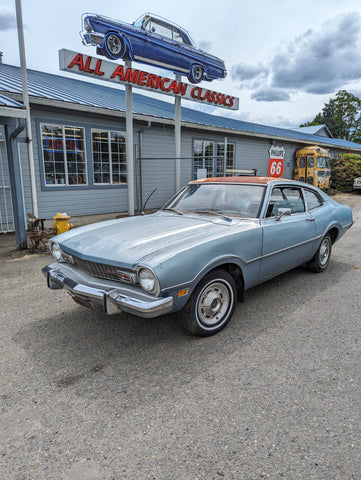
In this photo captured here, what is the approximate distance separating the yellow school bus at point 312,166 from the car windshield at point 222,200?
53.6ft

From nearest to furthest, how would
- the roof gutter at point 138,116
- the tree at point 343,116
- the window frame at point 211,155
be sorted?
the roof gutter at point 138,116
the window frame at point 211,155
the tree at point 343,116

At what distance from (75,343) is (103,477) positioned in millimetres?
1544

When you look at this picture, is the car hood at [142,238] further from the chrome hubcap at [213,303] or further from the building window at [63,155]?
the building window at [63,155]

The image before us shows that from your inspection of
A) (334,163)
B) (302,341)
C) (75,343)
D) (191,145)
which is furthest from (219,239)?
(334,163)

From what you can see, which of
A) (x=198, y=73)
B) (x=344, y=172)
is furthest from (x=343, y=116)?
(x=198, y=73)

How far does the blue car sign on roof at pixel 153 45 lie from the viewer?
7.85 meters

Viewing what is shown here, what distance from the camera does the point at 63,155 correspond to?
9.52m

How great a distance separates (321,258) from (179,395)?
370cm

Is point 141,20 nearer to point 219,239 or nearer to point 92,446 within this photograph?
point 219,239

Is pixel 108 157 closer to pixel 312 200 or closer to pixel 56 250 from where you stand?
pixel 312 200

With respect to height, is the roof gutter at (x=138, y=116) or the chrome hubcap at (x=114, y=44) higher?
the chrome hubcap at (x=114, y=44)

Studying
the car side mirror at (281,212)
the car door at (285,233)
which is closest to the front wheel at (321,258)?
the car door at (285,233)

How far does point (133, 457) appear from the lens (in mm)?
1922

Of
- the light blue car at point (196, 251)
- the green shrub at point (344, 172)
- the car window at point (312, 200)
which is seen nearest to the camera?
the light blue car at point (196, 251)
